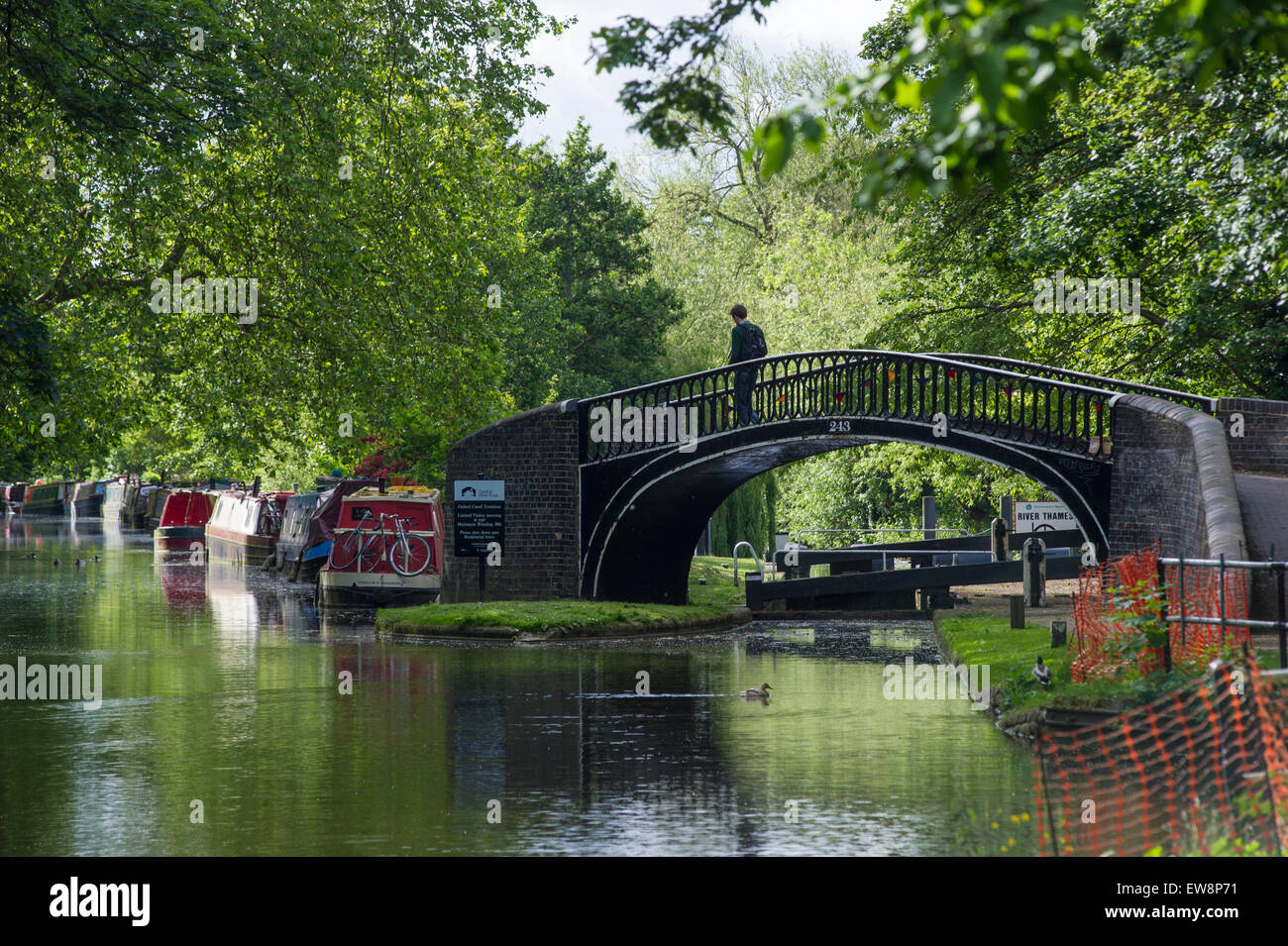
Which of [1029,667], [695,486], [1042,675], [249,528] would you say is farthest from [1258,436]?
[249,528]

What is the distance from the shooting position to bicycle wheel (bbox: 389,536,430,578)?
28.7 meters

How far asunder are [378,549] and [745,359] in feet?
27.8

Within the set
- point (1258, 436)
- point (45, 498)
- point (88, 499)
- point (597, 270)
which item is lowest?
point (1258, 436)

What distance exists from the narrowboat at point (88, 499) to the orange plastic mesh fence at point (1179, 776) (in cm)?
9537

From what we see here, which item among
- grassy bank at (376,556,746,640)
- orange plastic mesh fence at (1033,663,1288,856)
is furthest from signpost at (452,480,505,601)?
orange plastic mesh fence at (1033,663,1288,856)

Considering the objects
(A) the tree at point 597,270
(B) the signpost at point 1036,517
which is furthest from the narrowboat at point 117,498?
(B) the signpost at point 1036,517

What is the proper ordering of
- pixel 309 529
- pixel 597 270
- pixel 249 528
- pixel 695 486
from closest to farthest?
pixel 695 486, pixel 309 529, pixel 597 270, pixel 249 528

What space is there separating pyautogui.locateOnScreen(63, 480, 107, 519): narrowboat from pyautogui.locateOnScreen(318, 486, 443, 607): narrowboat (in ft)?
246

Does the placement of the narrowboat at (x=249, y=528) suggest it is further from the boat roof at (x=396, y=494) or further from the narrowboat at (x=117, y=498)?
the narrowboat at (x=117, y=498)

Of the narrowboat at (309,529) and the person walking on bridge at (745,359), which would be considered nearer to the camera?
the person walking on bridge at (745,359)

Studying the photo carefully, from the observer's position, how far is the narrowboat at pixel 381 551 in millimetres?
28625

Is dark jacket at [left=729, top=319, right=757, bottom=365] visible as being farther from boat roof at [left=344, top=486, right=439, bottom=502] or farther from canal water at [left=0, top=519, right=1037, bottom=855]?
boat roof at [left=344, top=486, right=439, bottom=502]

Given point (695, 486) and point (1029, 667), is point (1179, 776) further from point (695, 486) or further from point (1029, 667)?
point (695, 486)

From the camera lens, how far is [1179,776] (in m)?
9.60
